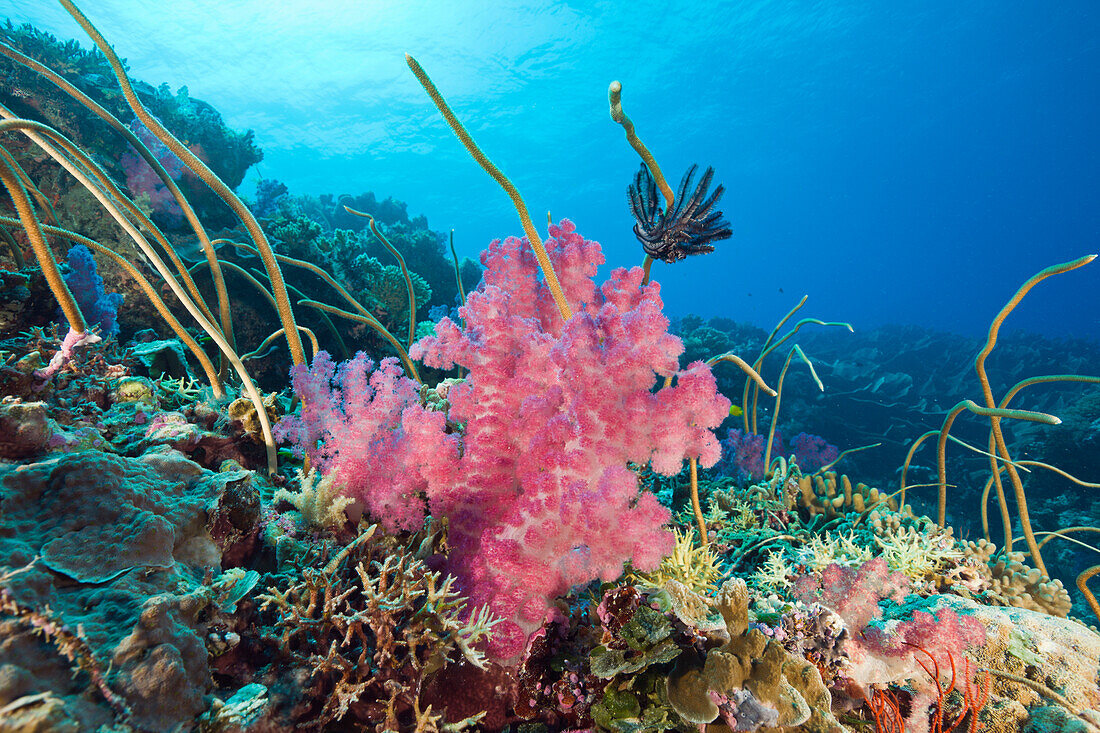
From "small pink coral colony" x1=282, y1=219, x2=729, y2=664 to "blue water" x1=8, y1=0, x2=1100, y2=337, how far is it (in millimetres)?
32873

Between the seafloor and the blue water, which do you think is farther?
the blue water

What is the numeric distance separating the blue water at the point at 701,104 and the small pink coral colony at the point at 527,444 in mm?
32873

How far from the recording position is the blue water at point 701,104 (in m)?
31.7

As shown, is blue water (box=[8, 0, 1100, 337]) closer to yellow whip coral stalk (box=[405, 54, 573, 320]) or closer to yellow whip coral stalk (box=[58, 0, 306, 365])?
yellow whip coral stalk (box=[405, 54, 573, 320])

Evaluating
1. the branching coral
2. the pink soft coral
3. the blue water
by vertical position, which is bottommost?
the branching coral

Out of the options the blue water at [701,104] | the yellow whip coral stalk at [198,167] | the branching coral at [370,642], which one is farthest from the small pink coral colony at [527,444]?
the blue water at [701,104]

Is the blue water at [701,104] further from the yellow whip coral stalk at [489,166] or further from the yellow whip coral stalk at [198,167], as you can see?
the yellow whip coral stalk at [198,167]

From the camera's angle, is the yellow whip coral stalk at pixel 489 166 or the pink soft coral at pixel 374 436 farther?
the pink soft coral at pixel 374 436

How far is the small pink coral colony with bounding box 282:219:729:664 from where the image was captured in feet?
5.01

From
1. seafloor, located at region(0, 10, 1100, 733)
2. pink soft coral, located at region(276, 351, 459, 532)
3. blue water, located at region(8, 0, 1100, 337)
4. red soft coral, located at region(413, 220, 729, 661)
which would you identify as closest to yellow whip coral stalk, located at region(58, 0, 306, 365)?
seafloor, located at region(0, 10, 1100, 733)

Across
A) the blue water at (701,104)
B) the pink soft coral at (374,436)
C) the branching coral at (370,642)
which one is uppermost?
the blue water at (701,104)

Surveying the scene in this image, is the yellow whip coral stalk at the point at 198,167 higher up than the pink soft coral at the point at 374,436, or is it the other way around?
the yellow whip coral stalk at the point at 198,167

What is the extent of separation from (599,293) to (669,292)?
104 metres

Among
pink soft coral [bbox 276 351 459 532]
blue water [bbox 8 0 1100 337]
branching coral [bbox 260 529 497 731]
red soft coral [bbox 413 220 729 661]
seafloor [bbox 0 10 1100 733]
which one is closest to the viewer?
seafloor [bbox 0 10 1100 733]
